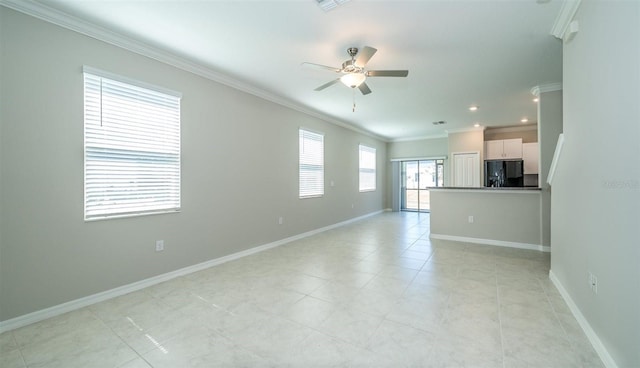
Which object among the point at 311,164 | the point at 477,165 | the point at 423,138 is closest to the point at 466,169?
the point at 477,165

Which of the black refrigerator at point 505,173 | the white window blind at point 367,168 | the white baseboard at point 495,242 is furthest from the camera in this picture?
the white window blind at point 367,168

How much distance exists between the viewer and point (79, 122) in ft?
8.06

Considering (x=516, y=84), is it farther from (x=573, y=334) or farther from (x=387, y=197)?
(x=387, y=197)

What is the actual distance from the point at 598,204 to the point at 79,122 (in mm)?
4311

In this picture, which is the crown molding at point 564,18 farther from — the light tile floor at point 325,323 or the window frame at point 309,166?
the window frame at point 309,166

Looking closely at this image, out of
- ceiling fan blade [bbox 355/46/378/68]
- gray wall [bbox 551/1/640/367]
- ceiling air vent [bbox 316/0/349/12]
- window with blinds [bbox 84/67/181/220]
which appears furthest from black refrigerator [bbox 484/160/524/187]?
window with blinds [bbox 84/67/181/220]

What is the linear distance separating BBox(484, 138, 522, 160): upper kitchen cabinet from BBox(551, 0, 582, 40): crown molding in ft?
15.8

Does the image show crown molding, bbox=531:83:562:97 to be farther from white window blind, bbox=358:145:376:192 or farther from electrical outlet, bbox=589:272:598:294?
white window blind, bbox=358:145:376:192

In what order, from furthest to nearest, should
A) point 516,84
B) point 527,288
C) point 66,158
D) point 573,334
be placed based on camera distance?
point 516,84, point 527,288, point 66,158, point 573,334

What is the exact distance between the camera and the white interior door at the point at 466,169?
23.9 ft

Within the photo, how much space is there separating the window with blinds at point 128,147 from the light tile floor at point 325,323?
100 centimetres

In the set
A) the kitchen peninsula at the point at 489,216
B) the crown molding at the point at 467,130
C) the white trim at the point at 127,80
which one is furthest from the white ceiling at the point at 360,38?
the crown molding at the point at 467,130

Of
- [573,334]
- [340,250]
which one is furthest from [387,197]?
[573,334]

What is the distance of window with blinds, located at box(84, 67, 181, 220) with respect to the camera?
2547mm
